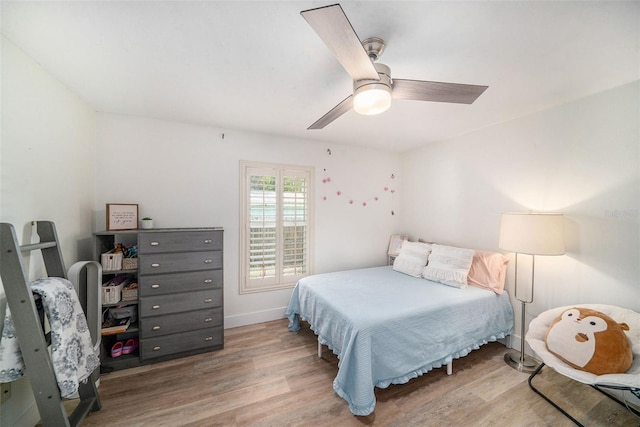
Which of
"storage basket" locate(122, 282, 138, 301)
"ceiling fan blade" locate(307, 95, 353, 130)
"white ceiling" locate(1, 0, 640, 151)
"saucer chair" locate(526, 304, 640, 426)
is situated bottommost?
"saucer chair" locate(526, 304, 640, 426)

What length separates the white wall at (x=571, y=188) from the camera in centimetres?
187

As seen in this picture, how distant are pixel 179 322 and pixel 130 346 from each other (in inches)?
18.4

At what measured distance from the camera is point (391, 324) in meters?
1.81

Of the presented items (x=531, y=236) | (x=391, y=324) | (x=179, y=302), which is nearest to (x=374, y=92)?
(x=391, y=324)

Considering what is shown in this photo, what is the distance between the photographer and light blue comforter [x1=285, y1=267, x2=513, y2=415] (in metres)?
1.71

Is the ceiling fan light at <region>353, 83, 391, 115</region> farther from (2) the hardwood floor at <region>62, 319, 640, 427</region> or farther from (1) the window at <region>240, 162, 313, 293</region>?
(2) the hardwood floor at <region>62, 319, 640, 427</region>

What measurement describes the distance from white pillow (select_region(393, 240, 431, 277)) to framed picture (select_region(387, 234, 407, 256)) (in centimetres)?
47

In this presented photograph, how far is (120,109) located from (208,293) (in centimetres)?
205

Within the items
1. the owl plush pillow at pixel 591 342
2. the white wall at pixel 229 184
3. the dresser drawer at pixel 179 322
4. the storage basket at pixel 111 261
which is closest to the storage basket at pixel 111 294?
the storage basket at pixel 111 261

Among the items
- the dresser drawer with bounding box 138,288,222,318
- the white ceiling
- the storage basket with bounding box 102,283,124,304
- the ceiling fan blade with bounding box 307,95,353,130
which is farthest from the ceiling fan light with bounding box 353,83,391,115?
the storage basket with bounding box 102,283,124,304

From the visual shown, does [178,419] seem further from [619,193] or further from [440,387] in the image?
[619,193]

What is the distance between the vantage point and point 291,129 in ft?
9.61

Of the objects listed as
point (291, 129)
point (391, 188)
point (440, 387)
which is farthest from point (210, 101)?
point (440, 387)

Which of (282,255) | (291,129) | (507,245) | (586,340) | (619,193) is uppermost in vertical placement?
(291,129)
